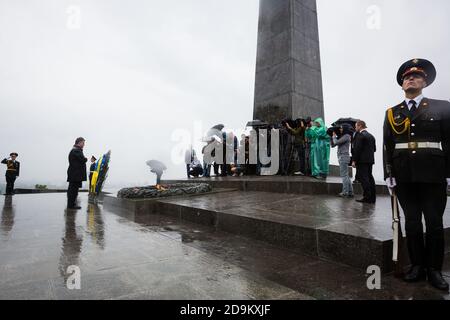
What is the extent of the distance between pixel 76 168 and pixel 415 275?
23.4 ft

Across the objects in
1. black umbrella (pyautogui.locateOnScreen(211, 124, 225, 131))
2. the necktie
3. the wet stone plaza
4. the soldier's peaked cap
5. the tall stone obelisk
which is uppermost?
the tall stone obelisk

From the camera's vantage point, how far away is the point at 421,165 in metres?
2.33

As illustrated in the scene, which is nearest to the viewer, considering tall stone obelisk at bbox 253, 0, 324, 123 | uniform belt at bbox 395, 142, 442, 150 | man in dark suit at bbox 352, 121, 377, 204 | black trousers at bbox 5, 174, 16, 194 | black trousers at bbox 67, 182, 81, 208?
uniform belt at bbox 395, 142, 442, 150

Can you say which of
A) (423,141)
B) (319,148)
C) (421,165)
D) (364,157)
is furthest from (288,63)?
(421,165)

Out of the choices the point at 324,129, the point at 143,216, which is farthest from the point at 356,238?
the point at 324,129

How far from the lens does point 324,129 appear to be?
8039mm

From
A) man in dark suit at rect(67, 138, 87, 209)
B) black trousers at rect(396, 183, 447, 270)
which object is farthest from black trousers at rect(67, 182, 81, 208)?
black trousers at rect(396, 183, 447, 270)

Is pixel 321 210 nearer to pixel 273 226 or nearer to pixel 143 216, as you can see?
pixel 273 226

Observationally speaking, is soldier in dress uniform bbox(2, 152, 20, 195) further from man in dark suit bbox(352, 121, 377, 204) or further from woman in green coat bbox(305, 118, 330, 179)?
man in dark suit bbox(352, 121, 377, 204)

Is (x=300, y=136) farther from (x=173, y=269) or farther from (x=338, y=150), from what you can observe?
(x=173, y=269)

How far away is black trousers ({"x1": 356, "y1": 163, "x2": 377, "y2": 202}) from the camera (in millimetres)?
5027

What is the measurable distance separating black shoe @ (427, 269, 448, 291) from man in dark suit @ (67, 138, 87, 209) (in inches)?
278

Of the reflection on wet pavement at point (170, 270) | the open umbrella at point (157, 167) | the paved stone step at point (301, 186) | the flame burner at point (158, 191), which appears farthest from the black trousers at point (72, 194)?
the paved stone step at point (301, 186)
